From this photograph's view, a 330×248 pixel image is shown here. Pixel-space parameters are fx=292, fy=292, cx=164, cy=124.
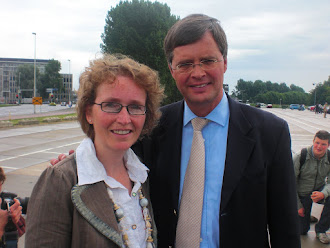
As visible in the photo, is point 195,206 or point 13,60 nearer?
point 195,206

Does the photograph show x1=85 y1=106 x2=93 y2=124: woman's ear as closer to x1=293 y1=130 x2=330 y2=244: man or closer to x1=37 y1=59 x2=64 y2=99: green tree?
x1=293 y1=130 x2=330 y2=244: man

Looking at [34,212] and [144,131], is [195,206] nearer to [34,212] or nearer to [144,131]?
[144,131]

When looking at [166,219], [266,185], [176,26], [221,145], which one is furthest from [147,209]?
[176,26]

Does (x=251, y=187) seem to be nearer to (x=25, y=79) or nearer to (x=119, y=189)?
(x=119, y=189)

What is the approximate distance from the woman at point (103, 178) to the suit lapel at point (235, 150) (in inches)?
20.1

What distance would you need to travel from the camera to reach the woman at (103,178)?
1.42 metres

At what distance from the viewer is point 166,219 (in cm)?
200

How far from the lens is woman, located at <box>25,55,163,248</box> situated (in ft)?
4.64

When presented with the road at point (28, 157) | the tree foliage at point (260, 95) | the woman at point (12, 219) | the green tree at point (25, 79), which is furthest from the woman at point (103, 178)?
the green tree at point (25, 79)

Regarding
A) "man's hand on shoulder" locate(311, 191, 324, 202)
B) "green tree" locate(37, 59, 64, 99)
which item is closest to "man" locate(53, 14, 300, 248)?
"man's hand on shoulder" locate(311, 191, 324, 202)

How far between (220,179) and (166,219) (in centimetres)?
47

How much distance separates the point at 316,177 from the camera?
4434mm

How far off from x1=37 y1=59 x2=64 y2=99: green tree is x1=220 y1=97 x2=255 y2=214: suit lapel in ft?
340

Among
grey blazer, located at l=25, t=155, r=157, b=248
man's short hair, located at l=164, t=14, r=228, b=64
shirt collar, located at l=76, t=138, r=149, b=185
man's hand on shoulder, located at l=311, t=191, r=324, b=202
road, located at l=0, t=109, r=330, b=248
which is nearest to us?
grey blazer, located at l=25, t=155, r=157, b=248
